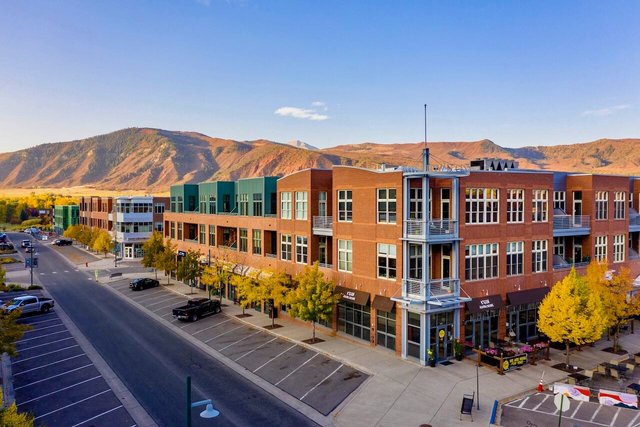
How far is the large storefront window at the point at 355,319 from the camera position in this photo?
31.8m

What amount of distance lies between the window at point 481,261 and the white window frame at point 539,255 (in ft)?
13.9

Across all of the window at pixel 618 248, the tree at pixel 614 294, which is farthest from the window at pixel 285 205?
the window at pixel 618 248

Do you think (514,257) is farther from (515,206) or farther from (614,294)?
(614,294)

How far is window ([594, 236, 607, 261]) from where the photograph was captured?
3738 cm

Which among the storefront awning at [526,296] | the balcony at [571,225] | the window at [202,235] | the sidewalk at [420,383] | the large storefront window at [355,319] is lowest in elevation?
the sidewalk at [420,383]

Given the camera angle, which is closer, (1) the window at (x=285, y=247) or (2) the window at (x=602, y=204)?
(2) the window at (x=602, y=204)

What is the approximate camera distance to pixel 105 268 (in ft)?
242

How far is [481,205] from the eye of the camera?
30.5 meters

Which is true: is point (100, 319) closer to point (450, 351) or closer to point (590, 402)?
point (450, 351)

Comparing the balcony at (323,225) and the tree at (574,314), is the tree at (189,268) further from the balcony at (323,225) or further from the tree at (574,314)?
the tree at (574,314)

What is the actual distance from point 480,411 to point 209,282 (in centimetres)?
2896

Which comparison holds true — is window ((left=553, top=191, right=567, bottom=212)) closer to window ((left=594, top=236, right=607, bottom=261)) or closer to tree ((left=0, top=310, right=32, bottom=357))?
window ((left=594, top=236, right=607, bottom=261))

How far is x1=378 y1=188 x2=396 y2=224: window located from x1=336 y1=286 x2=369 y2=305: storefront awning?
5295 millimetres

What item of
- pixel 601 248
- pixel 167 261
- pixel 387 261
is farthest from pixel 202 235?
pixel 601 248
